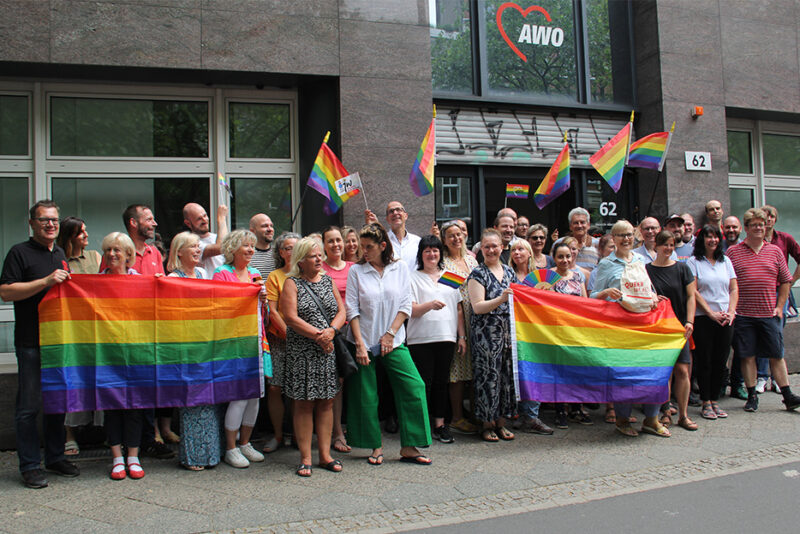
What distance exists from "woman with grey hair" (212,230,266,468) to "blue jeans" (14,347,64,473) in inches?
52.7

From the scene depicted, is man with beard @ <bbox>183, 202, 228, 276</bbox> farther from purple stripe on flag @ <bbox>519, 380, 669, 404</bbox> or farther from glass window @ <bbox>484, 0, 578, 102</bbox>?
glass window @ <bbox>484, 0, 578, 102</bbox>

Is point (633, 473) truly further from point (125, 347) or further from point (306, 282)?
point (125, 347)

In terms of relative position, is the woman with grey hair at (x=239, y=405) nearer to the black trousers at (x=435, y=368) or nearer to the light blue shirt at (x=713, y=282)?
the black trousers at (x=435, y=368)

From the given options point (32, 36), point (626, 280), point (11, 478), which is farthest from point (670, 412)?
point (32, 36)

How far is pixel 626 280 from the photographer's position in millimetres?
6328

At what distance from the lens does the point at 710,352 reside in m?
7.22

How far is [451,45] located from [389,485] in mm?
6976

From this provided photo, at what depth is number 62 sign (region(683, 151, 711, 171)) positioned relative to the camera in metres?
10.5

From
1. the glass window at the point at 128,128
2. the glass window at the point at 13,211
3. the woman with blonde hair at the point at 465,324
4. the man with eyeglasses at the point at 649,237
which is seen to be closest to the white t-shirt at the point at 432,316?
the woman with blonde hair at the point at 465,324

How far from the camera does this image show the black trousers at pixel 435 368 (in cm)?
616

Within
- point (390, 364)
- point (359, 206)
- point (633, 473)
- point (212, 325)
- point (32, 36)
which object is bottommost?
point (633, 473)

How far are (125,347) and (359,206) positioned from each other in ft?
12.8

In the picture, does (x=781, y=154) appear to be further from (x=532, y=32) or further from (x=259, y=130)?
(x=259, y=130)

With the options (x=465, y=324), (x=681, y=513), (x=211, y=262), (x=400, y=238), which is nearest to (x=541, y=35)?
(x=400, y=238)
